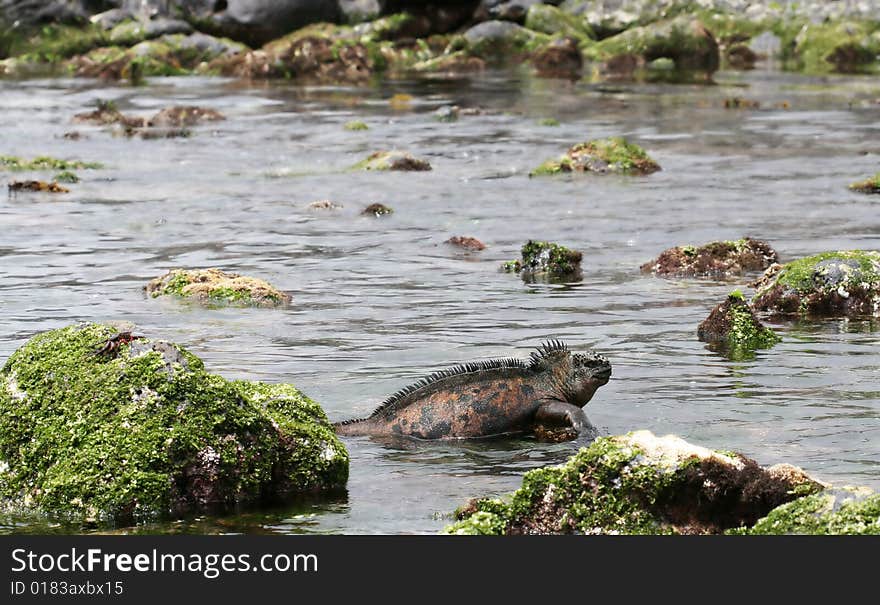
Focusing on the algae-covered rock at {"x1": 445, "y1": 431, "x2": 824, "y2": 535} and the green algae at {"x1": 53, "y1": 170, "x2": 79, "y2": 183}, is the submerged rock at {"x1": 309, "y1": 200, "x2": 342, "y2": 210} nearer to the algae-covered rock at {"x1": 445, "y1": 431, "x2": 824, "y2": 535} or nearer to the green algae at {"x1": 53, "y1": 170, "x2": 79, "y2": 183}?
the green algae at {"x1": 53, "y1": 170, "x2": 79, "y2": 183}

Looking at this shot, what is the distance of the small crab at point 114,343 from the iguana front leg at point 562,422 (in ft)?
10.9

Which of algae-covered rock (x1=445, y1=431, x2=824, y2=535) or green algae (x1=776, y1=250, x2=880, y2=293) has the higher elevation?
algae-covered rock (x1=445, y1=431, x2=824, y2=535)

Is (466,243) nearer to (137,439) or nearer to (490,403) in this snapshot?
(490,403)

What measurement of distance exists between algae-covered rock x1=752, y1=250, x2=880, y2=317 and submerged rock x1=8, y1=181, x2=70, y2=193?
16551 millimetres

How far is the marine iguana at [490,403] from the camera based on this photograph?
37.9 feet

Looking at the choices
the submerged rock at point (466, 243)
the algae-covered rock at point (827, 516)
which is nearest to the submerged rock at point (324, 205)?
the submerged rock at point (466, 243)

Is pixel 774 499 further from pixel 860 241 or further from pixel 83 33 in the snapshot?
pixel 83 33

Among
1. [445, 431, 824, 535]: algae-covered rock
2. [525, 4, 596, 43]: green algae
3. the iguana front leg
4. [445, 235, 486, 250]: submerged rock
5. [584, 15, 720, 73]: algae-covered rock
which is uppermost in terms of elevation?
[525, 4, 596, 43]: green algae

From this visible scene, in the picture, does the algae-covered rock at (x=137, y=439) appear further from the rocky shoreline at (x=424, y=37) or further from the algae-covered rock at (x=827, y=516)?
the rocky shoreline at (x=424, y=37)

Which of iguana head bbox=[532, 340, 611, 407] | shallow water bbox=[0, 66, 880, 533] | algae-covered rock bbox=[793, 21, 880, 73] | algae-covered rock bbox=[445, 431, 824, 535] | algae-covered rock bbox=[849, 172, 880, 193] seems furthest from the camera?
algae-covered rock bbox=[793, 21, 880, 73]

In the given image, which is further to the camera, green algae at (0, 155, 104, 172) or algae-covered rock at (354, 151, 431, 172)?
green algae at (0, 155, 104, 172)

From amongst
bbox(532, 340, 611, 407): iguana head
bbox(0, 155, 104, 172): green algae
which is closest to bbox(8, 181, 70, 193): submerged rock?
bbox(0, 155, 104, 172): green algae

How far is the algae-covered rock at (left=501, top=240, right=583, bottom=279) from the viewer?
19.9 meters

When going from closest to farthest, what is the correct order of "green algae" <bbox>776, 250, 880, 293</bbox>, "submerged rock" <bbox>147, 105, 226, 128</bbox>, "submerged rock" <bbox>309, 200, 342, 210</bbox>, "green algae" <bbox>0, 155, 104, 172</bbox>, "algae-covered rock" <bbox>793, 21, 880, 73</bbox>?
1. "green algae" <bbox>776, 250, 880, 293</bbox>
2. "submerged rock" <bbox>309, 200, 342, 210</bbox>
3. "green algae" <bbox>0, 155, 104, 172</bbox>
4. "submerged rock" <bbox>147, 105, 226, 128</bbox>
5. "algae-covered rock" <bbox>793, 21, 880, 73</bbox>
